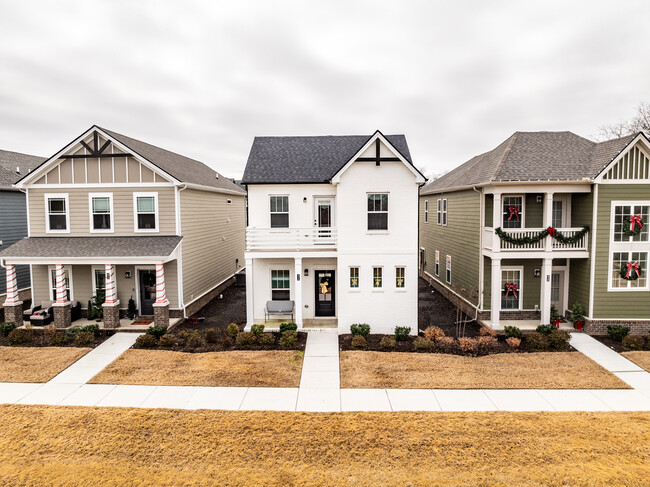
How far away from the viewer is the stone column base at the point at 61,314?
16.5m

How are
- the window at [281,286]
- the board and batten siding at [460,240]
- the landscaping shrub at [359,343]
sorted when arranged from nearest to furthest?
the landscaping shrub at [359,343] → the window at [281,286] → the board and batten siding at [460,240]

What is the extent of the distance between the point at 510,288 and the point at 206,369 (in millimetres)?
13403

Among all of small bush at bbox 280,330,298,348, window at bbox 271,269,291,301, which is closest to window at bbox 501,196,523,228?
window at bbox 271,269,291,301

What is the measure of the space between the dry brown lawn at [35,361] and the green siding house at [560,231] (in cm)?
1625

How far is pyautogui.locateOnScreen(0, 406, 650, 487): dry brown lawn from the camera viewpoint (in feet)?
23.9

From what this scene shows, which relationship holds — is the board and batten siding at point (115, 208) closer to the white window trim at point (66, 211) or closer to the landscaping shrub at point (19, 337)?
the white window trim at point (66, 211)

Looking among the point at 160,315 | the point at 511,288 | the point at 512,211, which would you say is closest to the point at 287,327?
the point at 160,315

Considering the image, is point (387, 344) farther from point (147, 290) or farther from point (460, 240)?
point (147, 290)

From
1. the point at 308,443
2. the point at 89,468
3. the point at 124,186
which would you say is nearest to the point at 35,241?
the point at 124,186

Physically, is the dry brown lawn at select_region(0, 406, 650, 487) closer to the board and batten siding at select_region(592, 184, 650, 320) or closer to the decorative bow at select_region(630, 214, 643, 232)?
the board and batten siding at select_region(592, 184, 650, 320)

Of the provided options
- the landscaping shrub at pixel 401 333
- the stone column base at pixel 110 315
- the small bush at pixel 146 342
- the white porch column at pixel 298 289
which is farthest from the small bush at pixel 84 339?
the landscaping shrub at pixel 401 333

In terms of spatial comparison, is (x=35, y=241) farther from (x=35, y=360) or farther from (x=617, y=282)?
(x=617, y=282)

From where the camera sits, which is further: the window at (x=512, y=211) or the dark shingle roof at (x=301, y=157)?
the window at (x=512, y=211)

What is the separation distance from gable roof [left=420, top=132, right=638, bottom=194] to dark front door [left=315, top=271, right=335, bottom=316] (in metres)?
7.83
